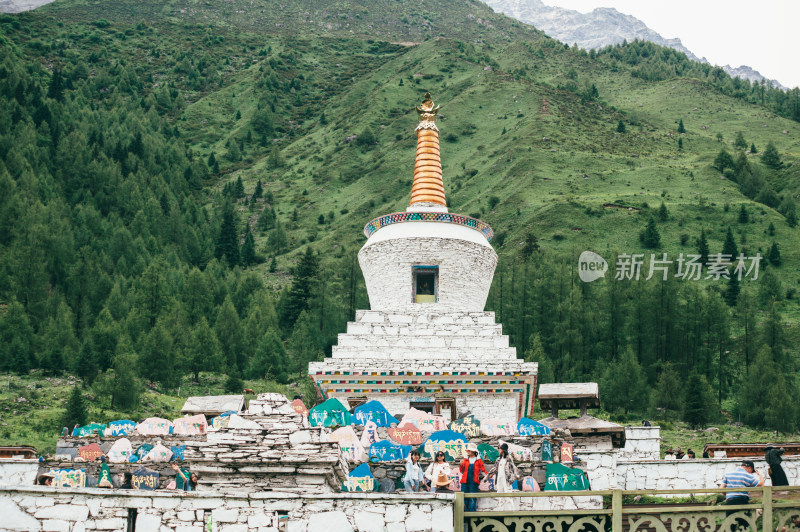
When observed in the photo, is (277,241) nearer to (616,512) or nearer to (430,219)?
(430,219)

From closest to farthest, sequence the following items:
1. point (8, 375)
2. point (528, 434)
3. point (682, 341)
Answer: point (528, 434), point (8, 375), point (682, 341)

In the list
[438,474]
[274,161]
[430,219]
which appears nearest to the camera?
[438,474]

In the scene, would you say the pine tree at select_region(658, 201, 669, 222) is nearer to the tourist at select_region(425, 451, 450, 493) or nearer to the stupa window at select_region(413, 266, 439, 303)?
the stupa window at select_region(413, 266, 439, 303)

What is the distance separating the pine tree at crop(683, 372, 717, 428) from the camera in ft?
119

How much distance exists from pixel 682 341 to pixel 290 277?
38.2 m

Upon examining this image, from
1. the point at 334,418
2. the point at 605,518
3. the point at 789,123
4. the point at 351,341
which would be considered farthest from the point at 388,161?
the point at 605,518

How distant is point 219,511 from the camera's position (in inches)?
335

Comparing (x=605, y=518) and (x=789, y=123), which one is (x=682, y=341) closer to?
(x=605, y=518)

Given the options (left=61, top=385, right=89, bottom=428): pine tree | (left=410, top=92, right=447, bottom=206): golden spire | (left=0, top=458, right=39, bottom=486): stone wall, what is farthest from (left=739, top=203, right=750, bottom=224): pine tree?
(left=0, top=458, right=39, bottom=486): stone wall

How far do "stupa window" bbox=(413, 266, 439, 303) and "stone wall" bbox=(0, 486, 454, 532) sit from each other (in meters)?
19.7

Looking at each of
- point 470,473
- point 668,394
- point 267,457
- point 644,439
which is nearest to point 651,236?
point 668,394

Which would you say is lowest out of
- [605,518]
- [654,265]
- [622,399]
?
[605,518]

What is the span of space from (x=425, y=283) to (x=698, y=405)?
590 inches

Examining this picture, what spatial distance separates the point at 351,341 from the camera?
25781 mm
